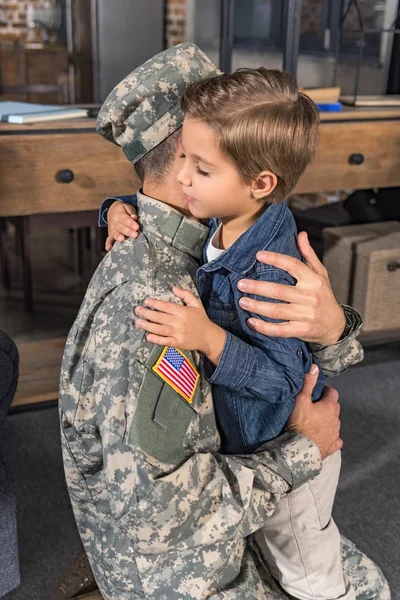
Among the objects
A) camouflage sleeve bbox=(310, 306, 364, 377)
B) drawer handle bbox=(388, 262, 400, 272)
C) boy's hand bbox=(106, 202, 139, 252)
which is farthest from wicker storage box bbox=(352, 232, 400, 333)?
boy's hand bbox=(106, 202, 139, 252)

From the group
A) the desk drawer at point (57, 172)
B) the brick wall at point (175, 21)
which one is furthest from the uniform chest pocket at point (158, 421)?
the brick wall at point (175, 21)

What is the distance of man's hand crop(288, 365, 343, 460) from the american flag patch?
0.78 feet

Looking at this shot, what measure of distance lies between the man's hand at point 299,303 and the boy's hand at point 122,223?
8.2 inches

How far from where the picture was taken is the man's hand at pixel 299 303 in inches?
46.2

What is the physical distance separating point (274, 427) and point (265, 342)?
0.55 ft

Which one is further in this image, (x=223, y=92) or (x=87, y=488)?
(x=87, y=488)

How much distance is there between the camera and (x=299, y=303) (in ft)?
3.99

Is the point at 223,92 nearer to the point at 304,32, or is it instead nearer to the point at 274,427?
the point at 274,427

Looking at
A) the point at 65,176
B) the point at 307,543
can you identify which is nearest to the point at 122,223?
the point at 307,543

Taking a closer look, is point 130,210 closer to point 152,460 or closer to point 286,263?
point 286,263

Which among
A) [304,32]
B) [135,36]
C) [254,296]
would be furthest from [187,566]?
[135,36]

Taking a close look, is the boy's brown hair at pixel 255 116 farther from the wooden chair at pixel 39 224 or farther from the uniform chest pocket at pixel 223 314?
the wooden chair at pixel 39 224

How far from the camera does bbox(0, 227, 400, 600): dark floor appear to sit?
1.89 m

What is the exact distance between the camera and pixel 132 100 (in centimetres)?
121
